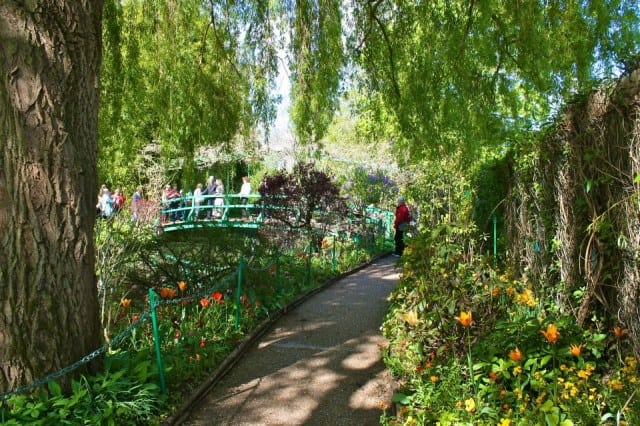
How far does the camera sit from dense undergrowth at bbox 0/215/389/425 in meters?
3.46

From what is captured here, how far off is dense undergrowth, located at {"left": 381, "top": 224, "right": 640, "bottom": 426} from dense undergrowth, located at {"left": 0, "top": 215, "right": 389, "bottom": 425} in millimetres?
1692

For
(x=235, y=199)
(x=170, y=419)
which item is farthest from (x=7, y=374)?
(x=235, y=199)

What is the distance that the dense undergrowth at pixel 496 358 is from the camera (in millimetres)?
2859

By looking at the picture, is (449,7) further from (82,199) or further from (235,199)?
(235,199)

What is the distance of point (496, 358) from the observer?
3.40 meters

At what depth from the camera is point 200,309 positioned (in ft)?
19.2

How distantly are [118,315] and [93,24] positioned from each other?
10.2 ft

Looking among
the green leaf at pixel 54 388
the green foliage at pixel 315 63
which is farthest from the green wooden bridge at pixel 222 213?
the green leaf at pixel 54 388

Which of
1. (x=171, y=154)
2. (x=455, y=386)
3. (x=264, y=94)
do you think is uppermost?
(x=264, y=94)

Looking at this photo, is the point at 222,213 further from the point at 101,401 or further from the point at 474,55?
the point at 101,401

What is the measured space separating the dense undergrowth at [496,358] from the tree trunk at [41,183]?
90.1 inches

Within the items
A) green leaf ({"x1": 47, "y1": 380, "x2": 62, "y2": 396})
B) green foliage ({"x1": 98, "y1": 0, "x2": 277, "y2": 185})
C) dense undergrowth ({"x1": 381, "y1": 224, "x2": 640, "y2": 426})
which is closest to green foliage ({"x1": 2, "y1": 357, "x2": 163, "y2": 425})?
green leaf ({"x1": 47, "y1": 380, "x2": 62, "y2": 396})

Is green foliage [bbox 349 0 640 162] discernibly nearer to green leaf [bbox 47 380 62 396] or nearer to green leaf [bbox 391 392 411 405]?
green leaf [bbox 391 392 411 405]

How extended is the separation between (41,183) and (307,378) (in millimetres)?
2738
